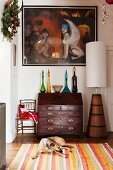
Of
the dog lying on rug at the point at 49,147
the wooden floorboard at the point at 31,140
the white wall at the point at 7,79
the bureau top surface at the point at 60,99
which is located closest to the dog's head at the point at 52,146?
the dog lying on rug at the point at 49,147

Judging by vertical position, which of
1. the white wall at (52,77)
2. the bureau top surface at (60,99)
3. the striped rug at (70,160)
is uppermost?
the white wall at (52,77)

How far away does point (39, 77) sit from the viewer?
6152 millimetres

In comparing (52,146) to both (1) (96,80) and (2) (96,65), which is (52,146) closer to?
(1) (96,80)

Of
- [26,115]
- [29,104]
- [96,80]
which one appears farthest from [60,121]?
[96,80]

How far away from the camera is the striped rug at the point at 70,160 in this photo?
11.4ft

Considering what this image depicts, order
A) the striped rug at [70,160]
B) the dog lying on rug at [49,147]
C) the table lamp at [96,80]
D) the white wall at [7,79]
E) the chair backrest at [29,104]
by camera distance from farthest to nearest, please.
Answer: the chair backrest at [29,104] < the table lamp at [96,80] < the white wall at [7,79] < the dog lying on rug at [49,147] < the striped rug at [70,160]

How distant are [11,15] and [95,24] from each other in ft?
6.93

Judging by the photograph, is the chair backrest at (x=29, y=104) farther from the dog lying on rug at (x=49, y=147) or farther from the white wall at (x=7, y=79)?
the dog lying on rug at (x=49, y=147)

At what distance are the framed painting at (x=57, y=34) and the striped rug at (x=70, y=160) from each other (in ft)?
7.26

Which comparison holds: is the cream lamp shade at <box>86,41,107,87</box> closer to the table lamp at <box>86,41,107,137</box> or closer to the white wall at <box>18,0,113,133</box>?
the table lamp at <box>86,41,107,137</box>

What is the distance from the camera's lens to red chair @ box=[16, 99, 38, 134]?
545cm

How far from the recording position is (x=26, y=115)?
5.47 meters

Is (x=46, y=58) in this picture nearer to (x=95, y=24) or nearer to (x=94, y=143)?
(x=95, y=24)

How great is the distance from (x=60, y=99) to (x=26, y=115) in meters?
0.74
